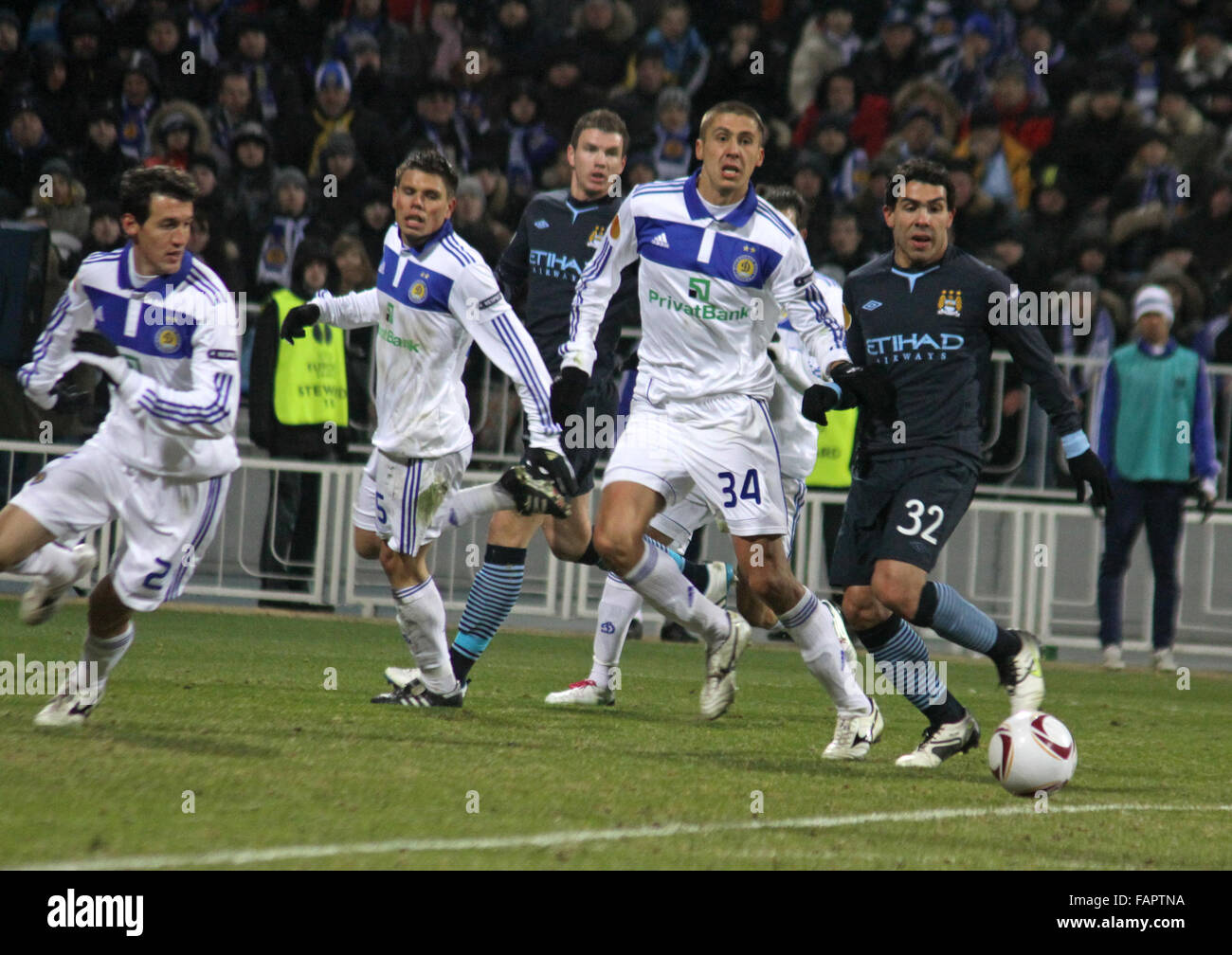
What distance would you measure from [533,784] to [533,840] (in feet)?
3.12

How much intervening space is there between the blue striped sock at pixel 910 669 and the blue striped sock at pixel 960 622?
158mm

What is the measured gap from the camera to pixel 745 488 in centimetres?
668

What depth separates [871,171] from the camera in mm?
14766

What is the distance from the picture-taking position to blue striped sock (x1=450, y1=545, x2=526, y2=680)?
7.82 m

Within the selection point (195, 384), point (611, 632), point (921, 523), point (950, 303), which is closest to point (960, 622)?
point (921, 523)

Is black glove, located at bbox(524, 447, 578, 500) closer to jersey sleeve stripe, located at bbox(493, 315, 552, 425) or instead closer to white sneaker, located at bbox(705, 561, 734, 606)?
jersey sleeve stripe, located at bbox(493, 315, 552, 425)

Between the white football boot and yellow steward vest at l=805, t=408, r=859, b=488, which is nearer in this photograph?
the white football boot

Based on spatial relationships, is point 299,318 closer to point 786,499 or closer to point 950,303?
point 786,499

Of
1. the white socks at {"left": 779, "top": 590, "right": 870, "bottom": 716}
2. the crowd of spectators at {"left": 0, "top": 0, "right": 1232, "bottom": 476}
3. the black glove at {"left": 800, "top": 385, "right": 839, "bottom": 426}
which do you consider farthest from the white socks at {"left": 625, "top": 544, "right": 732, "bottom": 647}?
the crowd of spectators at {"left": 0, "top": 0, "right": 1232, "bottom": 476}

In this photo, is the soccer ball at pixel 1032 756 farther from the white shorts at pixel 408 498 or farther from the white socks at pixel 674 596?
the white shorts at pixel 408 498

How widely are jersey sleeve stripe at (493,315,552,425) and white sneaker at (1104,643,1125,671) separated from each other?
6.06 metres

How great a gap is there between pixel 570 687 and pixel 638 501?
1.68 m

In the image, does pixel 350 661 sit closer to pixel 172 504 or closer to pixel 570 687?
pixel 570 687
